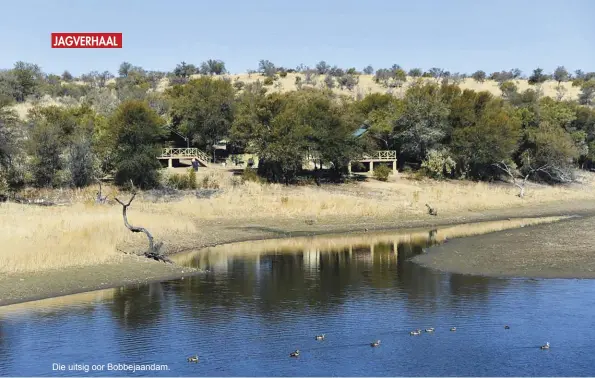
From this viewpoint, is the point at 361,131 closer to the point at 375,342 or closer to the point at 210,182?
the point at 210,182

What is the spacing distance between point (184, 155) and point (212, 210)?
57.0 feet

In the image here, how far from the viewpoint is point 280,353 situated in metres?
20.8

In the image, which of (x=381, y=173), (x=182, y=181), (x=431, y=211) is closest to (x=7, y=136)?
(x=182, y=181)

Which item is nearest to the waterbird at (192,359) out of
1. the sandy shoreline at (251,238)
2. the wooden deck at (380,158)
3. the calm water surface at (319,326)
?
the calm water surface at (319,326)

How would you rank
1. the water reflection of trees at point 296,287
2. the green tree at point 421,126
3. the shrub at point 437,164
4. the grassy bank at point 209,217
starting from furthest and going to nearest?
1. the green tree at point 421,126
2. the shrub at point 437,164
3. the grassy bank at point 209,217
4. the water reflection of trees at point 296,287

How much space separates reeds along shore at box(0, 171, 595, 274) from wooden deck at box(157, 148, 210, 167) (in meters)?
4.55

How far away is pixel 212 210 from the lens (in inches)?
1965

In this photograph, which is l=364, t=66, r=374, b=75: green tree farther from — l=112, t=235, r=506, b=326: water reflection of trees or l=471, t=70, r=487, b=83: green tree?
l=112, t=235, r=506, b=326: water reflection of trees

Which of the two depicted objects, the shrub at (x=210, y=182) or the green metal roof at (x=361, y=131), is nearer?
the shrub at (x=210, y=182)

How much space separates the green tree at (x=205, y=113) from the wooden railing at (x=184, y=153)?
1498 millimetres

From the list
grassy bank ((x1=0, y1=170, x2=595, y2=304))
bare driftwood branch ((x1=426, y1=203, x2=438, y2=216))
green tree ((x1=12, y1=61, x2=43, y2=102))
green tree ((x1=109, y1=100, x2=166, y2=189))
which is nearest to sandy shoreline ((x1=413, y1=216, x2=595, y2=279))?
bare driftwood branch ((x1=426, y1=203, x2=438, y2=216))

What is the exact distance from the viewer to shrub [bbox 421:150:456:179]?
221ft

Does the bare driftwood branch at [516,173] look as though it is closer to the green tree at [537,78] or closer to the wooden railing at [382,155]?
the wooden railing at [382,155]

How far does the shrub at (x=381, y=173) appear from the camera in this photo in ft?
215
